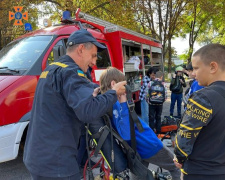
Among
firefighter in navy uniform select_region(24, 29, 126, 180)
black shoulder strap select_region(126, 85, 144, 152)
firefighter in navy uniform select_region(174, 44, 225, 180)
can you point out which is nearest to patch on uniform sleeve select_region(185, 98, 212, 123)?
firefighter in navy uniform select_region(174, 44, 225, 180)

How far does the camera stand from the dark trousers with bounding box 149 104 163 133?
5137mm

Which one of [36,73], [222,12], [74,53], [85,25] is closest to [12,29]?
[85,25]

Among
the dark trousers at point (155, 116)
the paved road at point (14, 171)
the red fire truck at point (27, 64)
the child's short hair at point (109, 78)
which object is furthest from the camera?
the dark trousers at point (155, 116)

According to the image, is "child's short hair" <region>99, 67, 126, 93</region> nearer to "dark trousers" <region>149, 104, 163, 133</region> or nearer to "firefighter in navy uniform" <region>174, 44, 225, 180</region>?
"firefighter in navy uniform" <region>174, 44, 225, 180</region>

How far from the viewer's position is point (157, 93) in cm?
498

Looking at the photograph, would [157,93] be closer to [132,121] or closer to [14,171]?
[132,121]

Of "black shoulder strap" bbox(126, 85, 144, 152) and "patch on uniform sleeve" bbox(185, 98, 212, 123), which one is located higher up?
"patch on uniform sleeve" bbox(185, 98, 212, 123)

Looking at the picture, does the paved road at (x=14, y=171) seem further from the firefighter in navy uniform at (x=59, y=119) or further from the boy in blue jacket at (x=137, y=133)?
the firefighter in navy uniform at (x=59, y=119)

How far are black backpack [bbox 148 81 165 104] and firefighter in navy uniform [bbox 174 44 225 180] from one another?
3375 millimetres

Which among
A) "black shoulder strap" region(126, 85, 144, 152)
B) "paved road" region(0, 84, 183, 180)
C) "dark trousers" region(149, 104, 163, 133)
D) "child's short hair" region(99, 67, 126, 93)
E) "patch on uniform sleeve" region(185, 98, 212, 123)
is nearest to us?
"patch on uniform sleeve" region(185, 98, 212, 123)

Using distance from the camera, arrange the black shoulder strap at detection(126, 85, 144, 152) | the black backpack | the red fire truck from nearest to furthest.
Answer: the black shoulder strap at detection(126, 85, 144, 152)
the red fire truck
the black backpack

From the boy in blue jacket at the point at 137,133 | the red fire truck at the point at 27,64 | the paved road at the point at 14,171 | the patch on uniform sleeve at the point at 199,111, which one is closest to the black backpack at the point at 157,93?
the red fire truck at the point at 27,64

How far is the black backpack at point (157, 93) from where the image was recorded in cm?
498

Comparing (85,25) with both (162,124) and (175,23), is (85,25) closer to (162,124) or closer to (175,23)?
(162,124)
